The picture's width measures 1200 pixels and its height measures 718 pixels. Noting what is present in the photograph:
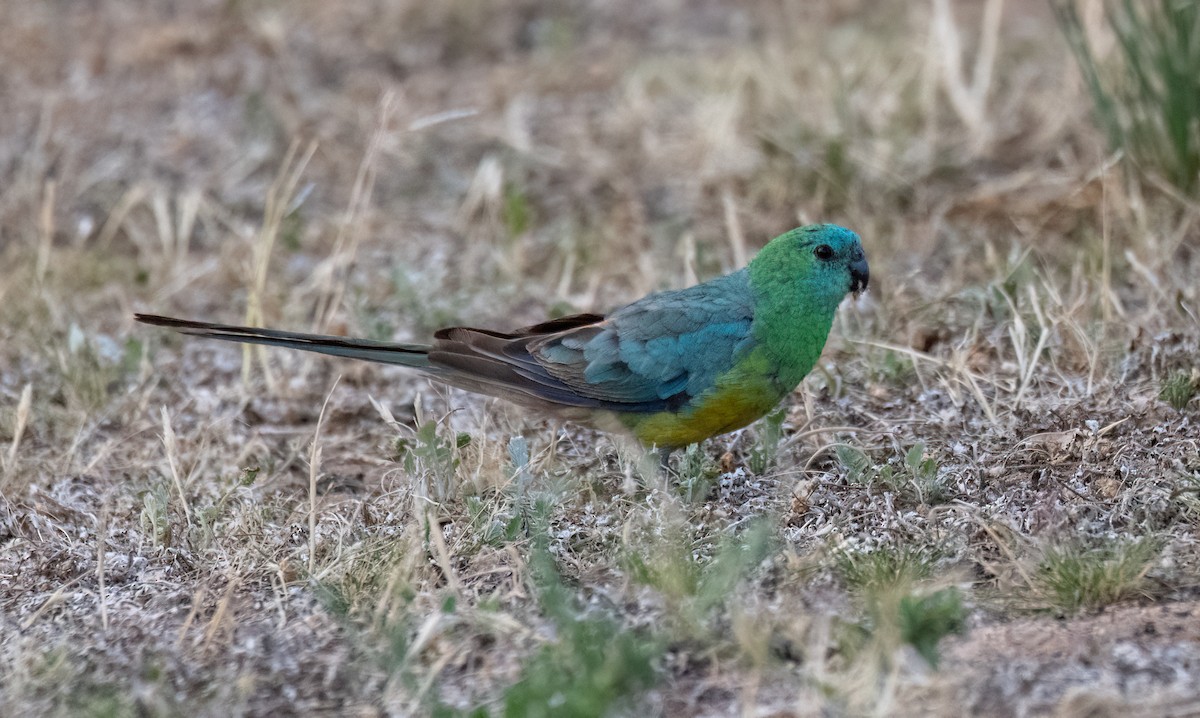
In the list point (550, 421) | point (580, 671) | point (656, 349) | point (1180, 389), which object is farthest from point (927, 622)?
point (550, 421)

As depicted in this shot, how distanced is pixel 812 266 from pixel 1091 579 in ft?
4.08

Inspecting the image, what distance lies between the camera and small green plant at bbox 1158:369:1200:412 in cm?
365

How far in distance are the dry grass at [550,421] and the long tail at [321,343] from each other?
169mm

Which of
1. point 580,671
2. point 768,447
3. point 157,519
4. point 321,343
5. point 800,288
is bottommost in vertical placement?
point 768,447

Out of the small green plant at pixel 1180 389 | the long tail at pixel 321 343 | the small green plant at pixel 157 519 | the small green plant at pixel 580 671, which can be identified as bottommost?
the small green plant at pixel 1180 389

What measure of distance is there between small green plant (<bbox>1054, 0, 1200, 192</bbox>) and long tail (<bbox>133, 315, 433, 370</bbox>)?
2.72 meters

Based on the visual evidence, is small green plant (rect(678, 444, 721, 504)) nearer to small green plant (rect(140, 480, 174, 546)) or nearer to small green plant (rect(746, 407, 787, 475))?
small green plant (rect(746, 407, 787, 475))

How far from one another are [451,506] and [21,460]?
1413 millimetres

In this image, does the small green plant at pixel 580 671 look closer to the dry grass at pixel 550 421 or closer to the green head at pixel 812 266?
the dry grass at pixel 550 421

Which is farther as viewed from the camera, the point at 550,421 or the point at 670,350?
the point at 550,421

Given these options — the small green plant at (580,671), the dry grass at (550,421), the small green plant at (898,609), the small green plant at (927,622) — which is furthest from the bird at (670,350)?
the small green plant at (927,622)

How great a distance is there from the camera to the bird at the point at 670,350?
3.65m

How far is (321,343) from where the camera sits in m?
3.71

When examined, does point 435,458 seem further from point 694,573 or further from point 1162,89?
point 1162,89
